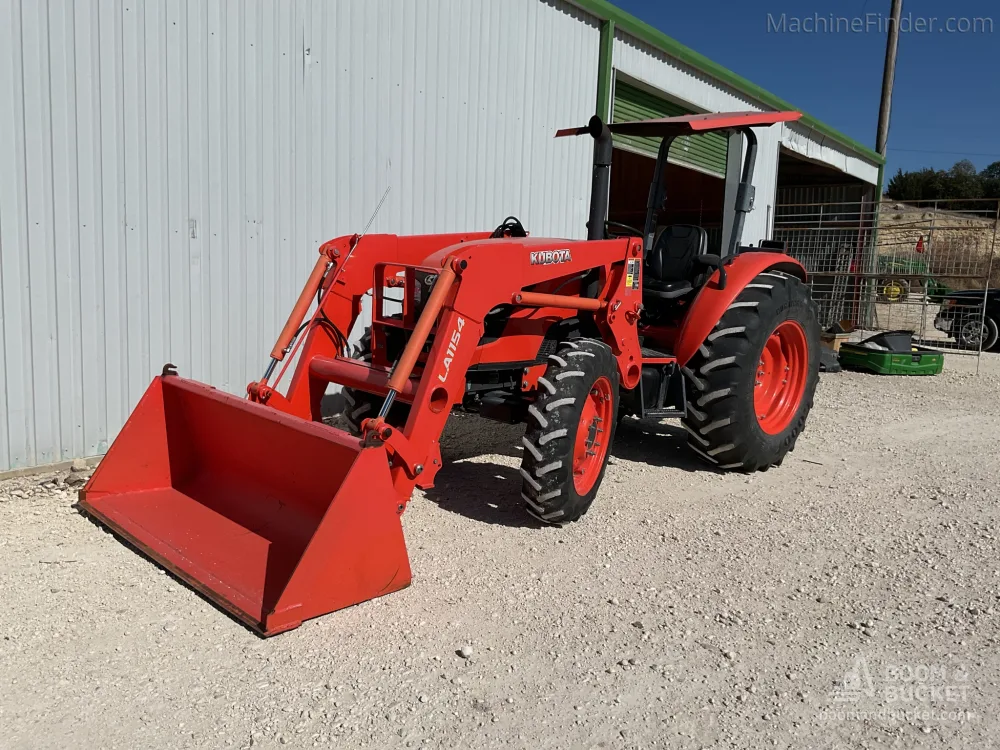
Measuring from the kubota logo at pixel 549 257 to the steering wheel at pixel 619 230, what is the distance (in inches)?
44.8

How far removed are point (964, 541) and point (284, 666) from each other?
3.56 m

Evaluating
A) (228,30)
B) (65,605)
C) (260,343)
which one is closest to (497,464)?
(260,343)

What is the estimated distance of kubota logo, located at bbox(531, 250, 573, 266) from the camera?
4.29 meters

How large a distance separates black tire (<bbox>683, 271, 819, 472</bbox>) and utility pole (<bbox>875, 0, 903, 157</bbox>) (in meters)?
16.5

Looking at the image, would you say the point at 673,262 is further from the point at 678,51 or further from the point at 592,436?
the point at 678,51

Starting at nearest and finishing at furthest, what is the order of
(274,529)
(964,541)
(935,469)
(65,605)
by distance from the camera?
1. (65,605)
2. (274,529)
3. (964,541)
4. (935,469)

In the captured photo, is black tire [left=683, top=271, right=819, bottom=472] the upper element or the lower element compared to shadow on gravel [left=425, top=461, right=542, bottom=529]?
upper

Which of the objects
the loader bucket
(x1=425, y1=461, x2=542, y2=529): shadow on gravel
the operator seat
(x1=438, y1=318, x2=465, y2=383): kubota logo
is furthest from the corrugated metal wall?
(x1=438, y1=318, x2=465, y2=383): kubota logo

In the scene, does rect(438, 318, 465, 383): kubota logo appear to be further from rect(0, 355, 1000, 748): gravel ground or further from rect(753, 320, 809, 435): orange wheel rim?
rect(753, 320, 809, 435): orange wheel rim

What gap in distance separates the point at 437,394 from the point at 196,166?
9.03 ft

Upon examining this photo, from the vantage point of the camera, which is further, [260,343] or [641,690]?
[260,343]

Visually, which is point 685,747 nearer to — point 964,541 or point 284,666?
point 284,666

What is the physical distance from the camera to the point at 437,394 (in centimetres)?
378

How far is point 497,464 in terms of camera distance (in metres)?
5.61
